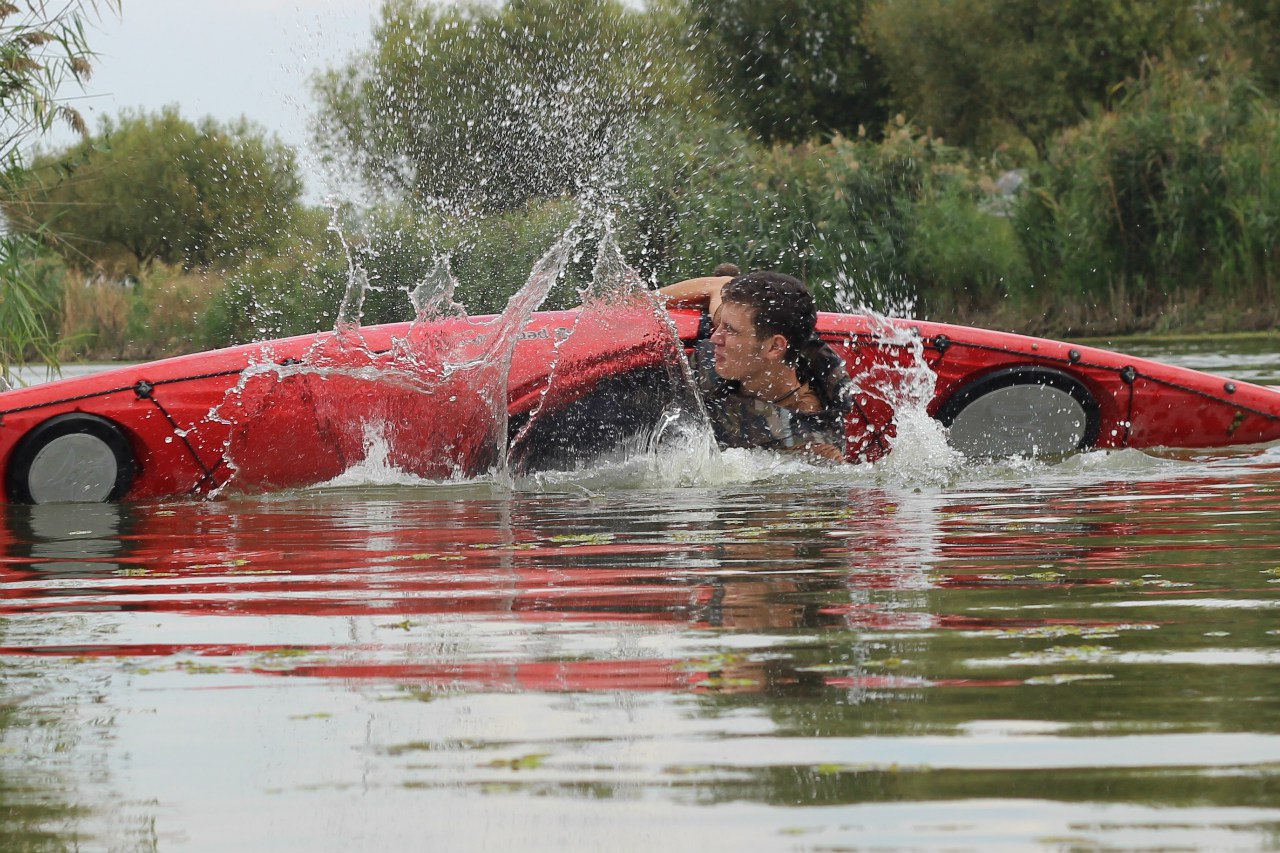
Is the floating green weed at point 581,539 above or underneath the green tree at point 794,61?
underneath

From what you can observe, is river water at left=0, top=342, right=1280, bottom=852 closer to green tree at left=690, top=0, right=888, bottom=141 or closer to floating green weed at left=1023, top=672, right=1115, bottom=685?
floating green weed at left=1023, top=672, right=1115, bottom=685

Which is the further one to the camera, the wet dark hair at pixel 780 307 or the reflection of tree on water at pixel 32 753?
the wet dark hair at pixel 780 307

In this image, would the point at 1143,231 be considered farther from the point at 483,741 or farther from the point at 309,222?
the point at 483,741

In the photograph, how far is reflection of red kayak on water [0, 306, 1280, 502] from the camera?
21.6ft

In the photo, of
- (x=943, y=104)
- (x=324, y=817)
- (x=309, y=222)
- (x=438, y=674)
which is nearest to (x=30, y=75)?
(x=438, y=674)

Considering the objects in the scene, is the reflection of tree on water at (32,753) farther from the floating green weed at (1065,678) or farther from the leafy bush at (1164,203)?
the leafy bush at (1164,203)

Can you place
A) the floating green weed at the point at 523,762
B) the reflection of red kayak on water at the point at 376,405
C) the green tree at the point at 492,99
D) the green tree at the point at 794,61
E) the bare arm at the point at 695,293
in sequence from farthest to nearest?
the green tree at the point at 794,61, the green tree at the point at 492,99, the bare arm at the point at 695,293, the reflection of red kayak on water at the point at 376,405, the floating green weed at the point at 523,762

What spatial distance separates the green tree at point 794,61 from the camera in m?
44.1

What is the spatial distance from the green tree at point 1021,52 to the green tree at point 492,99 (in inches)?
329

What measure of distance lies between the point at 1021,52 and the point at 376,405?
3507 cm

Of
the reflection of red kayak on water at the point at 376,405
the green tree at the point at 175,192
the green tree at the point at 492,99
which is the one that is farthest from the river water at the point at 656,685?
the green tree at the point at 175,192

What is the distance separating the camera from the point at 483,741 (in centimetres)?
256

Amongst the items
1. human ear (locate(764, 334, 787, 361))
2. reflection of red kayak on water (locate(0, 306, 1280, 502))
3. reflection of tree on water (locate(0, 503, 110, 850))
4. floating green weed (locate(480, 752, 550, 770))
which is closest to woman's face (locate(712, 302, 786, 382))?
human ear (locate(764, 334, 787, 361))

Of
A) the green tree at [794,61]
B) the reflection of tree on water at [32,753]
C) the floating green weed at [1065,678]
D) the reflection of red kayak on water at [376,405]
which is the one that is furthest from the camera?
the green tree at [794,61]
